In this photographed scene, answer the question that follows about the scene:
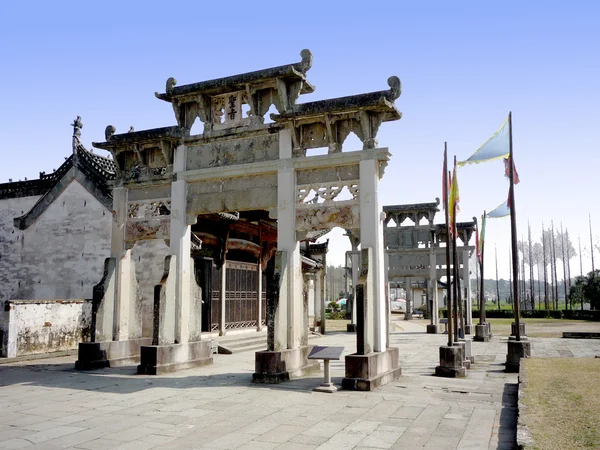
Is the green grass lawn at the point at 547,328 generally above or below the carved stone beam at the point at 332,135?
below

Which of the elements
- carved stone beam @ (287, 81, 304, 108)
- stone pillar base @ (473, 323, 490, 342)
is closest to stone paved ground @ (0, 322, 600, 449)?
carved stone beam @ (287, 81, 304, 108)

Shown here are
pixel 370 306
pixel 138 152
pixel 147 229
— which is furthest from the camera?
pixel 138 152

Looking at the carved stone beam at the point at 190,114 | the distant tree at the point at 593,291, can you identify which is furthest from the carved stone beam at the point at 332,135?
the distant tree at the point at 593,291

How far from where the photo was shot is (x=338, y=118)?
11.5 m

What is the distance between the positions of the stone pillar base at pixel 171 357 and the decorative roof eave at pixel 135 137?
5.21 metres

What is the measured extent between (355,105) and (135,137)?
6.15m

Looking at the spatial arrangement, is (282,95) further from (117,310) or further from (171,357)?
(117,310)

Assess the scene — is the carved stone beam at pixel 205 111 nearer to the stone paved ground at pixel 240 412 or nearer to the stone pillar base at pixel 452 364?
the stone paved ground at pixel 240 412

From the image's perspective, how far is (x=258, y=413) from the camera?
26.0 ft

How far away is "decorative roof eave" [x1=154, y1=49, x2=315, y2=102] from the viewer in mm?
11820

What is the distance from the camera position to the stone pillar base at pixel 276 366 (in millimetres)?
10750

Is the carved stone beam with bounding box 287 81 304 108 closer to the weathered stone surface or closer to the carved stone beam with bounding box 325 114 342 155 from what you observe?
the carved stone beam with bounding box 325 114 342 155

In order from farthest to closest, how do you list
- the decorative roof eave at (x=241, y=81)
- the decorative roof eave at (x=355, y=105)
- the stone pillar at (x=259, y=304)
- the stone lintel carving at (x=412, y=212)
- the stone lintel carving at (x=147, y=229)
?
the stone lintel carving at (x=412, y=212), the stone pillar at (x=259, y=304), the stone lintel carving at (x=147, y=229), the decorative roof eave at (x=241, y=81), the decorative roof eave at (x=355, y=105)

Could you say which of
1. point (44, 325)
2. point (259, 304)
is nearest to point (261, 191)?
point (44, 325)
